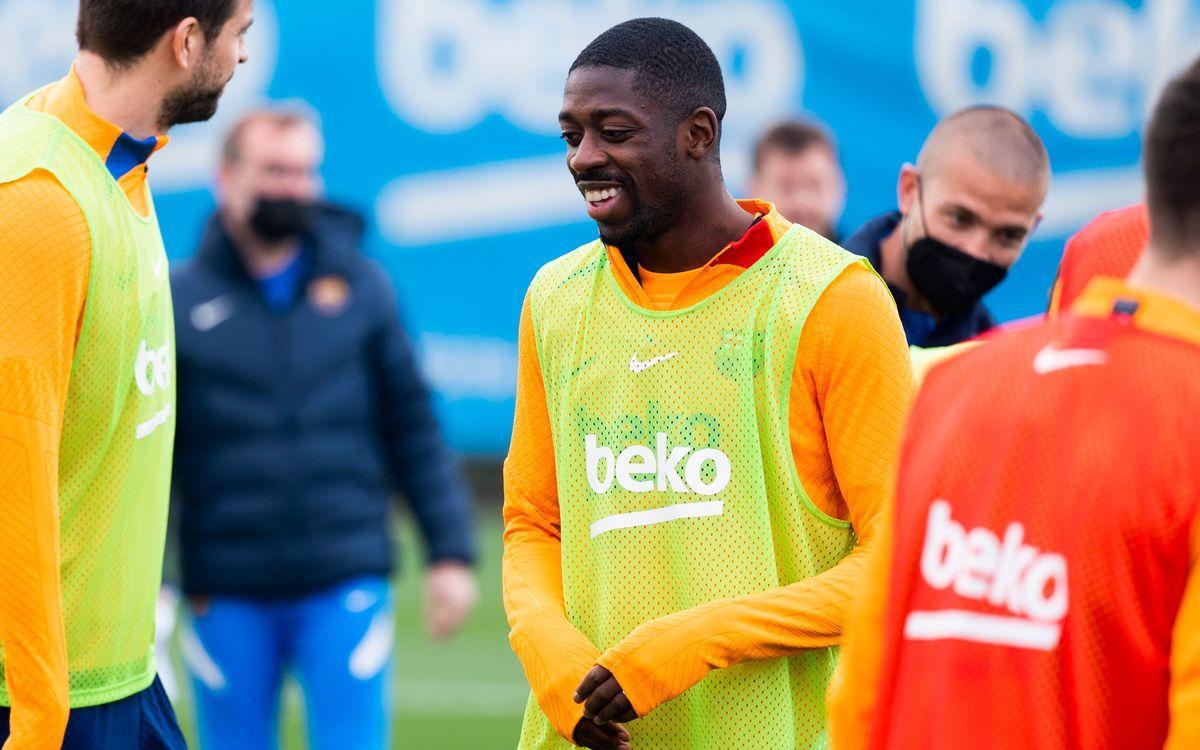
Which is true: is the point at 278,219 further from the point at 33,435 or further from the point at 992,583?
the point at 992,583

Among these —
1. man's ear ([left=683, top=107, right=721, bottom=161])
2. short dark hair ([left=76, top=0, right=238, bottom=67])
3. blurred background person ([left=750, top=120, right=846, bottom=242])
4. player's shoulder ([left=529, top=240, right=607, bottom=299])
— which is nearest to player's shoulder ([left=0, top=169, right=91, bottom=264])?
short dark hair ([left=76, top=0, right=238, bottom=67])

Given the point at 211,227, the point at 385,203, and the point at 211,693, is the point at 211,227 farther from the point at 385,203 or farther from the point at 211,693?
the point at 385,203

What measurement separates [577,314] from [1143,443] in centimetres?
148

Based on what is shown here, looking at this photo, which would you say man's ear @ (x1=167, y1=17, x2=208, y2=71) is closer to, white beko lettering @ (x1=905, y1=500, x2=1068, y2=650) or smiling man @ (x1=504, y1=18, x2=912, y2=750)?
smiling man @ (x1=504, y1=18, x2=912, y2=750)

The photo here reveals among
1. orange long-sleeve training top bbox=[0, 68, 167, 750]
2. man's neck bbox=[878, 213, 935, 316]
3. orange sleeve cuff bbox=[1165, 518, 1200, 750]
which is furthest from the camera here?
man's neck bbox=[878, 213, 935, 316]

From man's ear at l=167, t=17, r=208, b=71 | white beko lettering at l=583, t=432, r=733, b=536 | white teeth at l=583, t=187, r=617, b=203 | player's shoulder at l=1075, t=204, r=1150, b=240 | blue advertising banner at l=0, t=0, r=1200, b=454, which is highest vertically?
blue advertising banner at l=0, t=0, r=1200, b=454

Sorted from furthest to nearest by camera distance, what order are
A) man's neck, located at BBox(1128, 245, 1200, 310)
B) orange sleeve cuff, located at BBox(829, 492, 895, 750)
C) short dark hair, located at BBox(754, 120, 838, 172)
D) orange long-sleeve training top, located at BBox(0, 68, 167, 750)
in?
1. short dark hair, located at BBox(754, 120, 838, 172)
2. orange long-sleeve training top, located at BBox(0, 68, 167, 750)
3. orange sleeve cuff, located at BBox(829, 492, 895, 750)
4. man's neck, located at BBox(1128, 245, 1200, 310)

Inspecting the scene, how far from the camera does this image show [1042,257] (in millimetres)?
11359

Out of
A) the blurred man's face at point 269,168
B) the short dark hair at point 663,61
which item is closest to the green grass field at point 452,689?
the blurred man's face at point 269,168

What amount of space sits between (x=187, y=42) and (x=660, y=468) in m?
1.23

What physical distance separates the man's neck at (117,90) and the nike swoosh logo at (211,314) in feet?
7.82

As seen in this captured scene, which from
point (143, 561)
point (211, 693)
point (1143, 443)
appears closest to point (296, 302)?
point (211, 693)

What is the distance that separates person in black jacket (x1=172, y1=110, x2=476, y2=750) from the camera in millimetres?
5695

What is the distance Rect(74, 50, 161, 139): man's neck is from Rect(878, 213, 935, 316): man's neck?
1.80 meters
